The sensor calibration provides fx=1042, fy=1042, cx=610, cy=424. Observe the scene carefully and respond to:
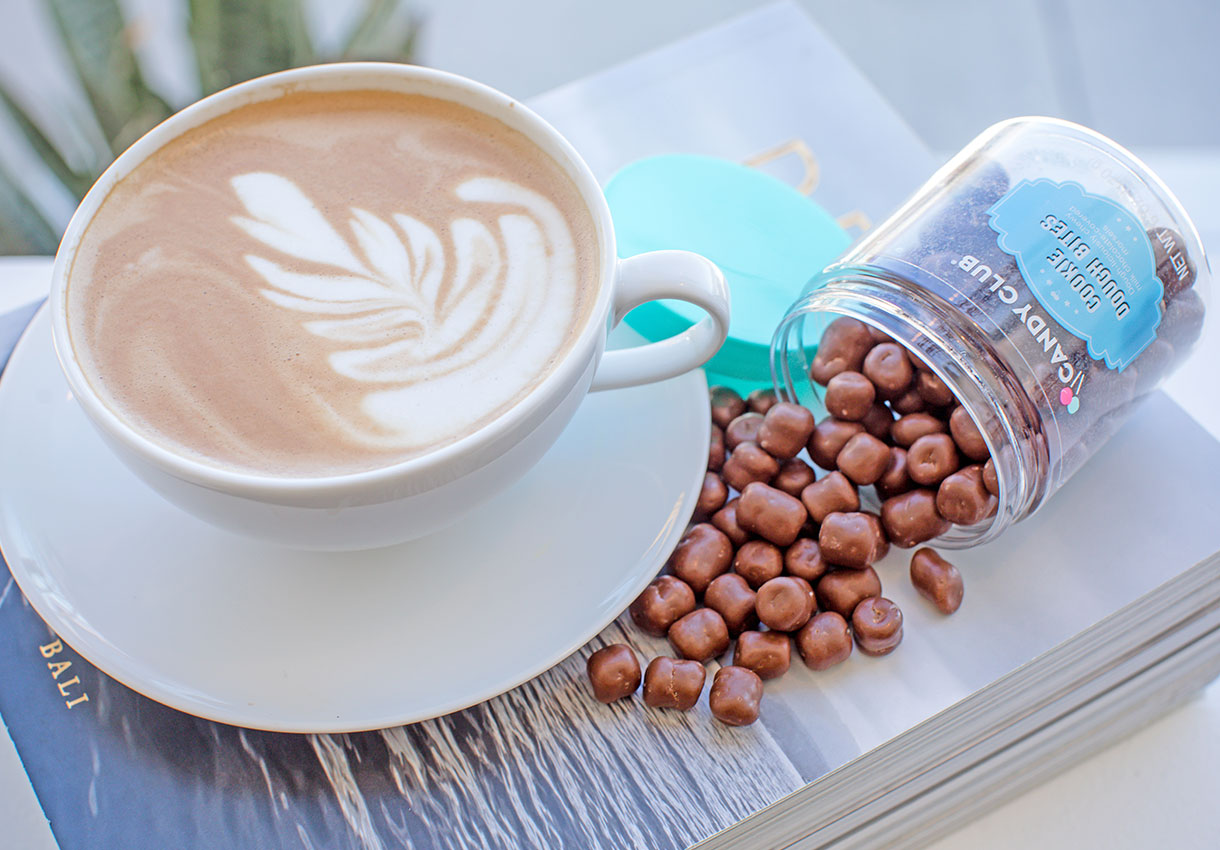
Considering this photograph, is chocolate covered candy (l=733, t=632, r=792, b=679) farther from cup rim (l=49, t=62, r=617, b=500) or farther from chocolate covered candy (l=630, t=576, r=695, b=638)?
cup rim (l=49, t=62, r=617, b=500)

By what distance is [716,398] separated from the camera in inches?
34.3

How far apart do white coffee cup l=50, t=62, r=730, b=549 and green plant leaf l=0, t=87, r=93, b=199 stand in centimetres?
51

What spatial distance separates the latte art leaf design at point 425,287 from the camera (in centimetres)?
65

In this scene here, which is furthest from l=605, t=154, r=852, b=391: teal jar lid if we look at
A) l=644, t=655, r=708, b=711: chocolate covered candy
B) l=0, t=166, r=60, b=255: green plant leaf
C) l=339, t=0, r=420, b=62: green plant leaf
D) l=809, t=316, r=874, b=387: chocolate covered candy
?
l=0, t=166, r=60, b=255: green plant leaf

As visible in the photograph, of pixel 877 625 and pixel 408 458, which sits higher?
pixel 408 458

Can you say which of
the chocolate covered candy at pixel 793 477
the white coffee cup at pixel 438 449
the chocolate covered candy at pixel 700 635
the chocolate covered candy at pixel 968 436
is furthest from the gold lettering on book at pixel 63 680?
the chocolate covered candy at pixel 968 436

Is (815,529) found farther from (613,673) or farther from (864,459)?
(613,673)

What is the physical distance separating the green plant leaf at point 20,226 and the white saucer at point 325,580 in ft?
1.60

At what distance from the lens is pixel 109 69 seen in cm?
113

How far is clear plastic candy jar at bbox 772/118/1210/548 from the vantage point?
2.32ft

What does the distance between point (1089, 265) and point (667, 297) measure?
30 centimetres

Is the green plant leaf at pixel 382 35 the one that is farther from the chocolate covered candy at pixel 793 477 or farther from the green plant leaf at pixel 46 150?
the chocolate covered candy at pixel 793 477

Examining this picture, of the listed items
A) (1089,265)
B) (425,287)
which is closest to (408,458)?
(425,287)

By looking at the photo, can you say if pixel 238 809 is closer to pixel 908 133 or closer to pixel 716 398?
pixel 716 398
